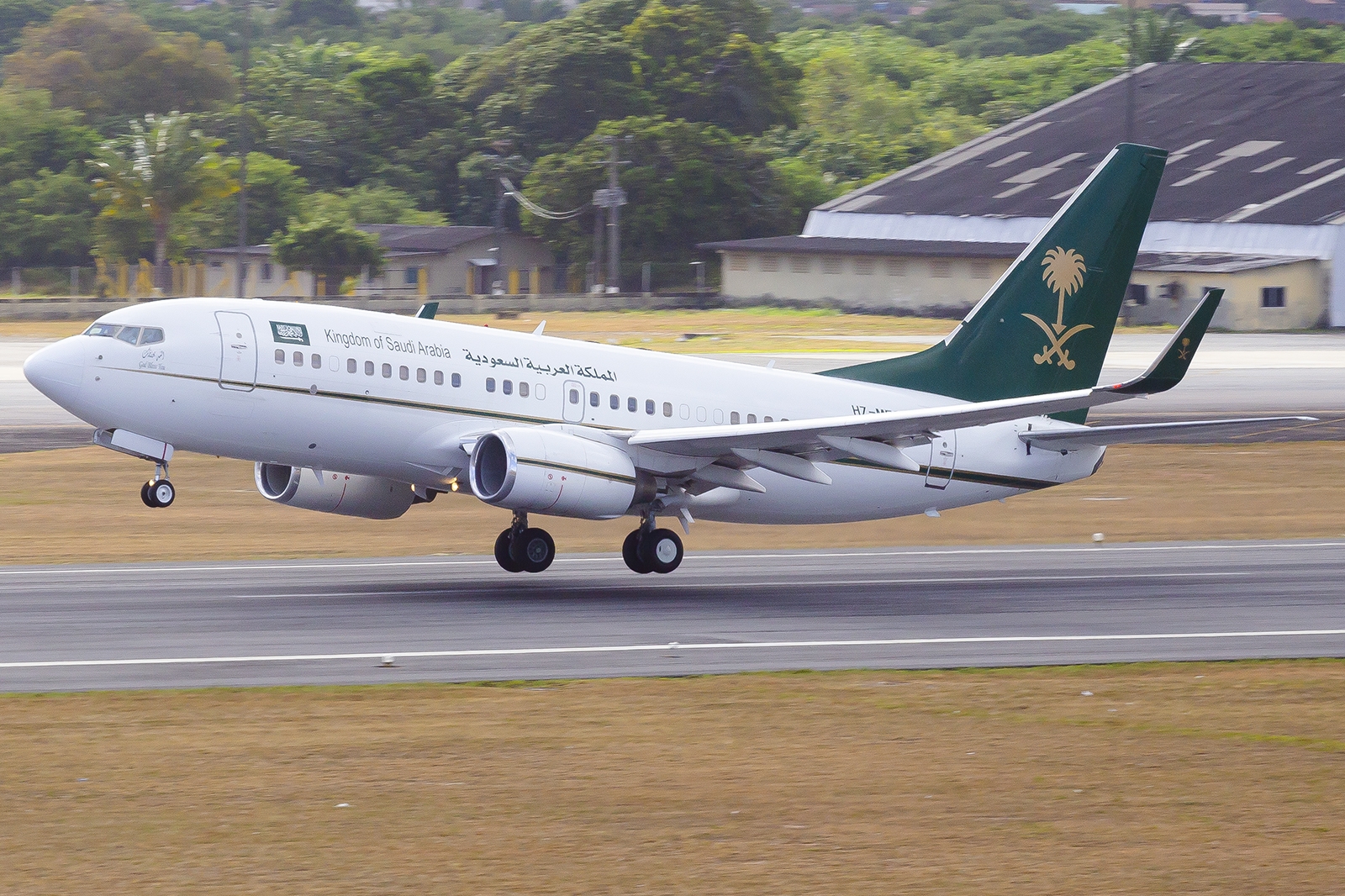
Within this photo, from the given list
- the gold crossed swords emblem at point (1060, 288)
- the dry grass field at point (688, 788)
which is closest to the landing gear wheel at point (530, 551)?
the dry grass field at point (688, 788)

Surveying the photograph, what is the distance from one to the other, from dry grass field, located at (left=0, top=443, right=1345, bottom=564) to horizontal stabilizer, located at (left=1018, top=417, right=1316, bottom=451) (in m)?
5.85

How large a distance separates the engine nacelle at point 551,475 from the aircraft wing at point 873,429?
3.18 ft

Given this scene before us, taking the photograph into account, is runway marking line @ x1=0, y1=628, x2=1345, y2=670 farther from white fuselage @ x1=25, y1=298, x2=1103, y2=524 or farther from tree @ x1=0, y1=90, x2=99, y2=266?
tree @ x1=0, y1=90, x2=99, y2=266

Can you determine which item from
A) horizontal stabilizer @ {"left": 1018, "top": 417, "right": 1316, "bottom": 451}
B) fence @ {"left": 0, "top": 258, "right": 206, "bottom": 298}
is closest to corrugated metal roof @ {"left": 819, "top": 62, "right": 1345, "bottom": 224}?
fence @ {"left": 0, "top": 258, "right": 206, "bottom": 298}

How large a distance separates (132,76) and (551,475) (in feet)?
399

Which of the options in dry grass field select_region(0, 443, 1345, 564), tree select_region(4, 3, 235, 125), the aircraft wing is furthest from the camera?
tree select_region(4, 3, 235, 125)

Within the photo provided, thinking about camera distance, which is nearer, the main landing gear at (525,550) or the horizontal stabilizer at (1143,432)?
the horizontal stabilizer at (1143,432)

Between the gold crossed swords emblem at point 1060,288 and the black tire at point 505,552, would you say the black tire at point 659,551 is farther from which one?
the gold crossed swords emblem at point 1060,288

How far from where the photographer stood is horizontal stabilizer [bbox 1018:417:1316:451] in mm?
27672

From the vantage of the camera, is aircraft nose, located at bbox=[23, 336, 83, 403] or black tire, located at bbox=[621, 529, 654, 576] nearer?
aircraft nose, located at bbox=[23, 336, 83, 403]

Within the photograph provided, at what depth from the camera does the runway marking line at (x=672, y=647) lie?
22125 mm

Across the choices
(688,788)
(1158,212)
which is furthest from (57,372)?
(1158,212)

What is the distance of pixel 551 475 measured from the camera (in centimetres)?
2764

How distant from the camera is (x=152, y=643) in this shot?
23438 millimetres
